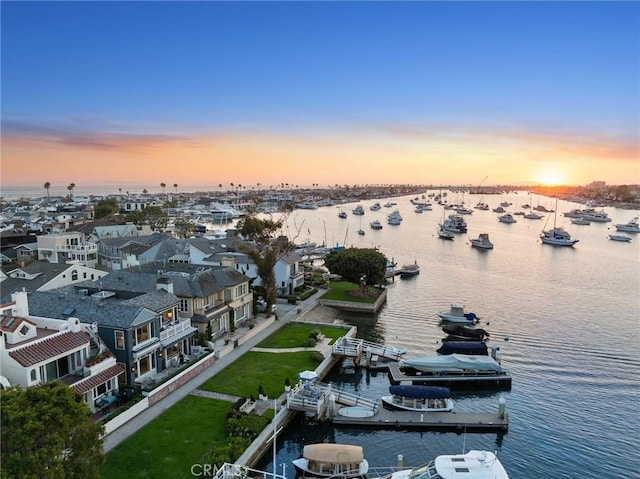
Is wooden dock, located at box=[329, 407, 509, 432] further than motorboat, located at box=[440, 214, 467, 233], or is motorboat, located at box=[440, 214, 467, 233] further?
motorboat, located at box=[440, 214, 467, 233]

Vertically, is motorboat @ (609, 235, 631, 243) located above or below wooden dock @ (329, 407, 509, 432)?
above

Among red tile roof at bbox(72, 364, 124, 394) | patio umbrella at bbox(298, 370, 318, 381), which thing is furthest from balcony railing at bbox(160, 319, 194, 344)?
patio umbrella at bbox(298, 370, 318, 381)

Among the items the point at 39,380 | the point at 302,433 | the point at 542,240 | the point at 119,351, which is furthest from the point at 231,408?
the point at 542,240

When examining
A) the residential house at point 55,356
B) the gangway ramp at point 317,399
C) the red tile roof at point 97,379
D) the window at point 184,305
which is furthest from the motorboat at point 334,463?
the window at point 184,305

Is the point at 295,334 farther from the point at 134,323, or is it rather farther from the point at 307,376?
the point at 134,323

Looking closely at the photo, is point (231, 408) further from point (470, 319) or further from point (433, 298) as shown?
point (433, 298)

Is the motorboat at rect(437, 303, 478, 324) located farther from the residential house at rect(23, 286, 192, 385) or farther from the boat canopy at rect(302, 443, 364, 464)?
the boat canopy at rect(302, 443, 364, 464)
